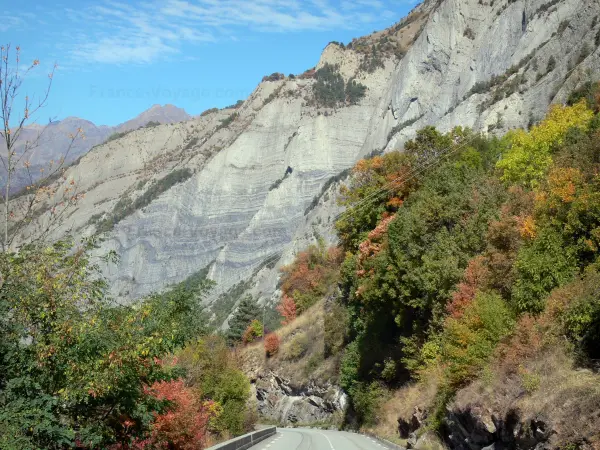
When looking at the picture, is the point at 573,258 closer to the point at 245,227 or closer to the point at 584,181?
the point at 584,181

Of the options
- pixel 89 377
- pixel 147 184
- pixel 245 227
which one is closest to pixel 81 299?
pixel 89 377

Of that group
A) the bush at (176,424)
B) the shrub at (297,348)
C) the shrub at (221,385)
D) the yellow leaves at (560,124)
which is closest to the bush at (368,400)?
the shrub at (221,385)

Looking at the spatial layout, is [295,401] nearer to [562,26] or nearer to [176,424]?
[176,424]

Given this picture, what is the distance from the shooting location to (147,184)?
168 metres

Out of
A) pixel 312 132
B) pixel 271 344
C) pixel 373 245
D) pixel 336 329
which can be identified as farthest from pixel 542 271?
pixel 312 132

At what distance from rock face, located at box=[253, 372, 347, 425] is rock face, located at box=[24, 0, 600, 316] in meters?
24.0

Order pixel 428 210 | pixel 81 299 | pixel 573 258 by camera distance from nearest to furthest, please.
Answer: pixel 81 299 < pixel 573 258 < pixel 428 210

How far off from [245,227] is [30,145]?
128240mm

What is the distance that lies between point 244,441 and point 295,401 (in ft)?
126

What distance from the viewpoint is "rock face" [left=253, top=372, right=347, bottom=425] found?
171ft

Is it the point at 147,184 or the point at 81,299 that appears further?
the point at 147,184

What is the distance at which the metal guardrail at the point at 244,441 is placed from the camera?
1730 centimetres

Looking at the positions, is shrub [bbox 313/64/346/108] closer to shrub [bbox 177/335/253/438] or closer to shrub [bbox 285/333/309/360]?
shrub [bbox 285/333/309/360]

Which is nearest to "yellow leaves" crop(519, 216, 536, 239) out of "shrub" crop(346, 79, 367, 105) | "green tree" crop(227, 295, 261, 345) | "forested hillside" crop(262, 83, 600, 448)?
"forested hillside" crop(262, 83, 600, 448)
